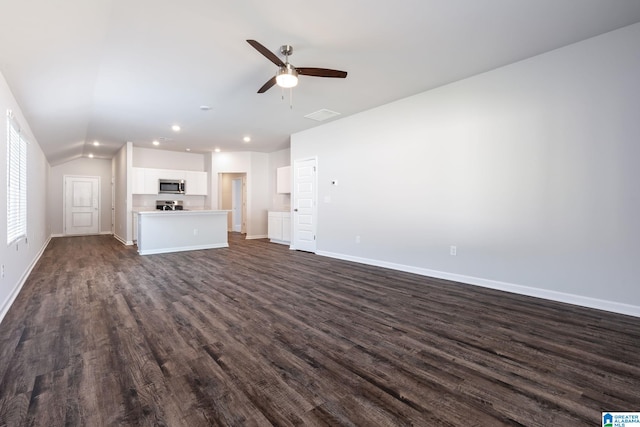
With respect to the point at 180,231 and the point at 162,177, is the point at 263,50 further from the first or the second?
the point at 162,177

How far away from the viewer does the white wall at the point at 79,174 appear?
915 centimetres

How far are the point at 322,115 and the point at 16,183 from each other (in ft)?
14.6

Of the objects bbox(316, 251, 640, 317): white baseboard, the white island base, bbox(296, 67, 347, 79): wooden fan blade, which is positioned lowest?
bbox(316, 251, 640, 317): white baseboard

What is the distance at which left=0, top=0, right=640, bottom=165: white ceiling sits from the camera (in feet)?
7.88

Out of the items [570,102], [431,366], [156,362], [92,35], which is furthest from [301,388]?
[570,102]

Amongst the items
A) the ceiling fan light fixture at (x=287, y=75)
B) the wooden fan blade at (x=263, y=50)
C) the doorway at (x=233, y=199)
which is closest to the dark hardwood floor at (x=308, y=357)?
the ceiling fan light fixture at (x=287, y=75)

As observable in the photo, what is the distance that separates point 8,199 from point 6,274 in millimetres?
798

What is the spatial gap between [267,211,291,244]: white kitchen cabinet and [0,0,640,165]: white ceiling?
3584mm

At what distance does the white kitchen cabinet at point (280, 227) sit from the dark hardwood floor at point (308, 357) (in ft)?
13.0

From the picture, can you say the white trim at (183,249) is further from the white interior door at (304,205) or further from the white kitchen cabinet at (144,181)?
the white kitchen cabinet at (144,181)

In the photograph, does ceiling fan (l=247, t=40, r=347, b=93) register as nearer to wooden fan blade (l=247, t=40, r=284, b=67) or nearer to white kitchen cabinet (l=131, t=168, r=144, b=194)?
wooden fan blade (l=247, t=40, r=284, b=67)

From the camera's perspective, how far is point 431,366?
6.44 ft

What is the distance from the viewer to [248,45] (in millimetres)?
2967

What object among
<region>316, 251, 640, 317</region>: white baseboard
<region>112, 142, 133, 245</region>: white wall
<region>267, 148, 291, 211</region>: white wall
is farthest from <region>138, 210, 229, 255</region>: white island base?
<region>316, 251, 640, 317</region>: white baseboard
